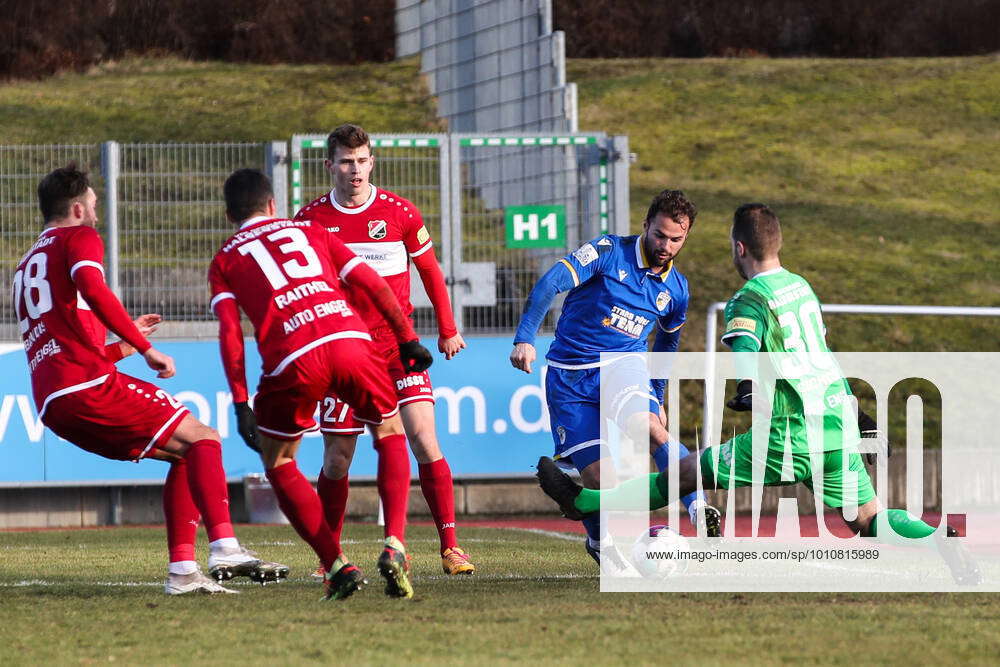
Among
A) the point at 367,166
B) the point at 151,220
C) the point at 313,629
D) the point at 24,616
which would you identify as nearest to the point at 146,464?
the point at 151,220

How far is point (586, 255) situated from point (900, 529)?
208 centimetres

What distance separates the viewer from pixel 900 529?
690 cm

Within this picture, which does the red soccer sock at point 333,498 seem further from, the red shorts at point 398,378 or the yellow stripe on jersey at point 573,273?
the yellow stripe on jersey at point 573,273

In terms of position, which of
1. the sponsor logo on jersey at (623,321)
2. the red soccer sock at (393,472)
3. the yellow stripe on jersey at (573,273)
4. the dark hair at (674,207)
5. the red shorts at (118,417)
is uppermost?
the dark hair at (674,207)

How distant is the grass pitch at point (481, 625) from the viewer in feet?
16.9

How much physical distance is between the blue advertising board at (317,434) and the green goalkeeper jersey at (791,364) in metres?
6.28

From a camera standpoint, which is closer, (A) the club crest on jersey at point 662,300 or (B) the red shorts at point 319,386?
(B) the red shorts at point 319,386

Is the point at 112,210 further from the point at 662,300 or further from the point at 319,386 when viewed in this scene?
the point at 319,386

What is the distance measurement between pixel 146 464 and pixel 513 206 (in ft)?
12.2

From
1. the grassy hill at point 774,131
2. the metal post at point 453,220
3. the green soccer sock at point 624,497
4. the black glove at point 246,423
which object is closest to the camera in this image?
the black glove at point 246,423

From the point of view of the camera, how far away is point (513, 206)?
1371cm

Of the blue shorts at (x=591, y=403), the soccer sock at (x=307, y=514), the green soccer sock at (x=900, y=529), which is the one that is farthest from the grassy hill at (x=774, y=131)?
the soccer sock at (x=307, y=514)

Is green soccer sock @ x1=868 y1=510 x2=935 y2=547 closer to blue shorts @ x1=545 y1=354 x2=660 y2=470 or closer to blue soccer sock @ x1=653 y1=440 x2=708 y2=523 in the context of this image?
blue soccer sock @ x1=653 y1=440 x2=708 y2=523

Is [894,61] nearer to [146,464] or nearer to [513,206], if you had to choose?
[513,206]
